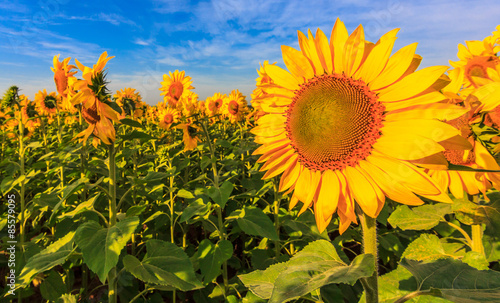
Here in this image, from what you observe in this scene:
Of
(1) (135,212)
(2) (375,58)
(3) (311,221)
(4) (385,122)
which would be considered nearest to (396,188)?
(4) (385,122)

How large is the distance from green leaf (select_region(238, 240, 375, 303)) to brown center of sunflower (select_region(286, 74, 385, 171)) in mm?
331

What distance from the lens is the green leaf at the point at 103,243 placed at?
1583mm

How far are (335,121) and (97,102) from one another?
77.1 inches

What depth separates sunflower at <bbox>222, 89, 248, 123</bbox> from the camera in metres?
7.61

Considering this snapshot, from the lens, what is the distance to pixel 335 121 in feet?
3.46

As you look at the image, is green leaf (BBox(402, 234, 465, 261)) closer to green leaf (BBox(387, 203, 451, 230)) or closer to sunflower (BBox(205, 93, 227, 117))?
green leaf (BBox(387, 203, 451, 230))

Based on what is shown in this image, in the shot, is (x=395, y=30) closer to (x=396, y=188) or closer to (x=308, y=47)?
(x=308, y=47)

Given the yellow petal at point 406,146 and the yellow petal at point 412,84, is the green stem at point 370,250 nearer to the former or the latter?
the yellow petal at point 406,146

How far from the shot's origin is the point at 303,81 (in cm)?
119

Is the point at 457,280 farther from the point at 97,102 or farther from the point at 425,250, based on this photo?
the point at 97,102

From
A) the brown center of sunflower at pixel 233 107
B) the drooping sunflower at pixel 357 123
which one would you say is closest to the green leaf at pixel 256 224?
the drooping sunflower at pixel 357 123

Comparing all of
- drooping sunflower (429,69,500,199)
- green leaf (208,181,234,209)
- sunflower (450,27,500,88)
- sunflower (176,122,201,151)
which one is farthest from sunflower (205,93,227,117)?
drooping sunflower (429,69,500,199)

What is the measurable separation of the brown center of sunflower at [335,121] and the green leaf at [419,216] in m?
1.19

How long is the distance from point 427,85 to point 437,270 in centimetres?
65
